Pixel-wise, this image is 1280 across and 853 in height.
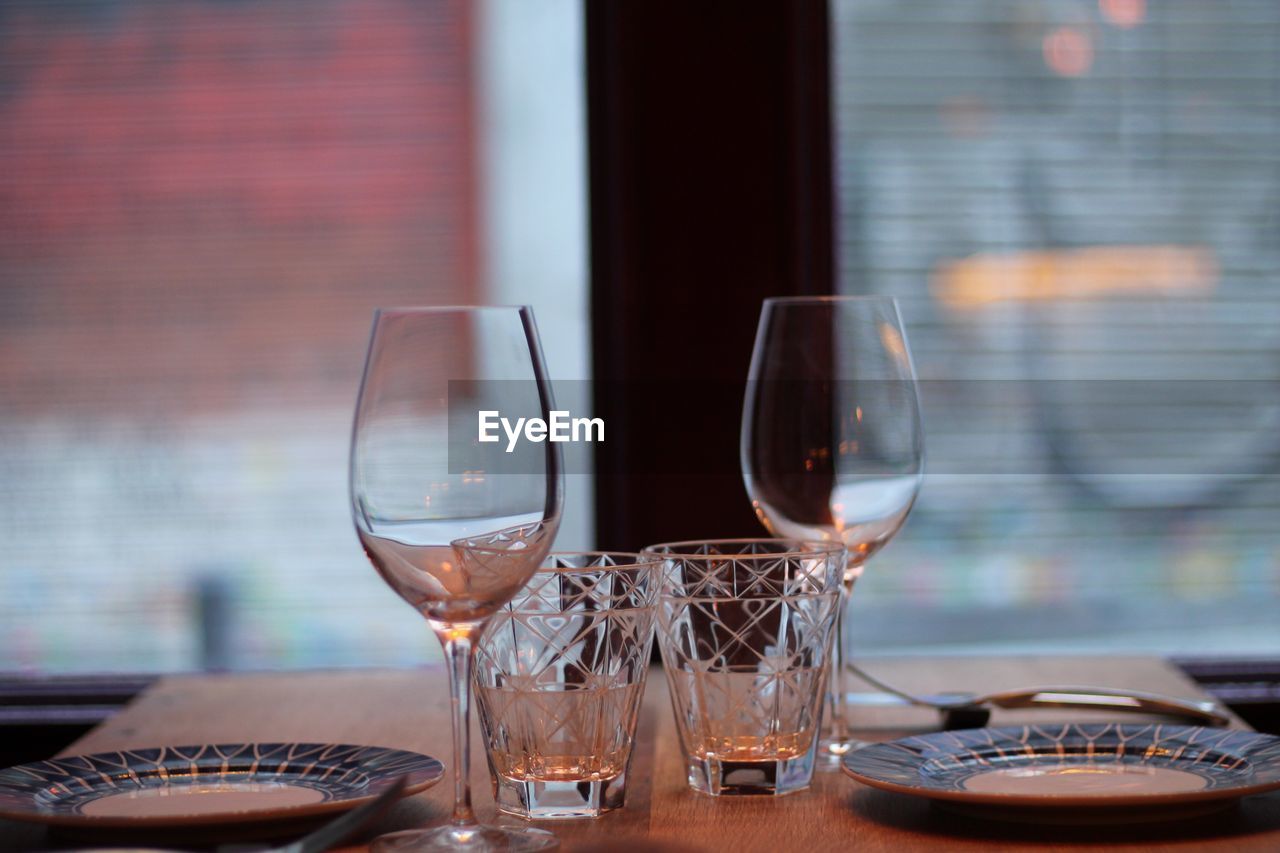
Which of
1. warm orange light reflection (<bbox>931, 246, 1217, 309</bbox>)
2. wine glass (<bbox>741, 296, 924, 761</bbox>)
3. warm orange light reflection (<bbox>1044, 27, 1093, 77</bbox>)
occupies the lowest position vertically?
wine glass (<bbox>741, 296, 924, 761</bbox>)

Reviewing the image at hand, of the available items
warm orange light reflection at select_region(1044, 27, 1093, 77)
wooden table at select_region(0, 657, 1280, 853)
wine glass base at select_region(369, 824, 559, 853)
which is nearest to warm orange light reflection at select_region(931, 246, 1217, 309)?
warm orange light reflection at select_region(1044, 27, 1093, 77)

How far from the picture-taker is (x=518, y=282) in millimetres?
1644

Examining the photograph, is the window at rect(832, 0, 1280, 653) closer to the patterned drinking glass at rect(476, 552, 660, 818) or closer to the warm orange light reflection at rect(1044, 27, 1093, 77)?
the warm orange light reflection at rect(1044, 27, 1093, 77)

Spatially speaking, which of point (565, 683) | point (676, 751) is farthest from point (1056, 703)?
point (565, 683)

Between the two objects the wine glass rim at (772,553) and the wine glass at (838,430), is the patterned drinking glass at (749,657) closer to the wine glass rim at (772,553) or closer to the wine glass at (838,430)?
the wine glass rim at (772,553)

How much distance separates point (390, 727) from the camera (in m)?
1.05

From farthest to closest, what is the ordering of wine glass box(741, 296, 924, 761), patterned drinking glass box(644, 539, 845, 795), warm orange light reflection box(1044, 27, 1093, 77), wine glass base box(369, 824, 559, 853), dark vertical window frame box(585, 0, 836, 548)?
warm orange light reflection box(1044, 27, 1093, 77), dark vertical window frame box(585, 0, 836, 548), wine glass box(741, 296, 924, 761), patterned drinking glass box(644, 539, 845, 795), wine glass base box(369, 824, 559, 853)

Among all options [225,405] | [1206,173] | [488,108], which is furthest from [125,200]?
[1206,173]

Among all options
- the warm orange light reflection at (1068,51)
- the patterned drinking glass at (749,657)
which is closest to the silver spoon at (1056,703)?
the patterned drinking glass at (749,657)

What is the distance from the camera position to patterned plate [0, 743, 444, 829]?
2.33 ft

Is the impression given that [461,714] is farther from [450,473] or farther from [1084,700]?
[1084,700]

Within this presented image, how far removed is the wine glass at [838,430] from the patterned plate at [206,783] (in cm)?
28

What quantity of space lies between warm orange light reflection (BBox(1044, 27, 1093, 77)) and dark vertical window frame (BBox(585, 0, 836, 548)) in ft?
0.98

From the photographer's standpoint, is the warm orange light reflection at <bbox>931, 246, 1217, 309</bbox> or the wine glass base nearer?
the wine glass base
